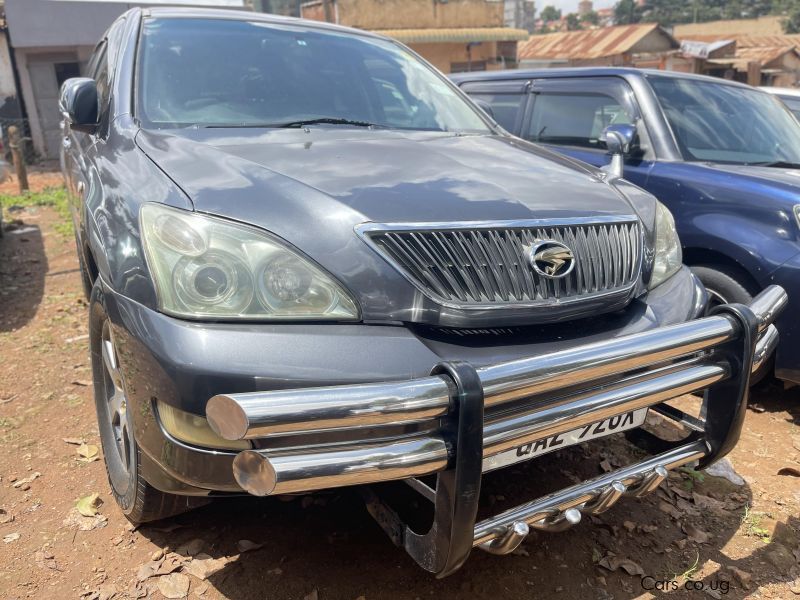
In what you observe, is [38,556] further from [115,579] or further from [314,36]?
[314,36]

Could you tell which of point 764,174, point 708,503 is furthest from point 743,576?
point 764,174

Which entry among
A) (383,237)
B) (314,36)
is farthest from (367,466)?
(314,36)

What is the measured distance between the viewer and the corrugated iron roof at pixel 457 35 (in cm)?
1964

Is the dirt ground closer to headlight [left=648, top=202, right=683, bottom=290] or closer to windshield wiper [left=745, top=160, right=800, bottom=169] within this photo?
headlight [left=648, top=202, right=683, bottom=290]

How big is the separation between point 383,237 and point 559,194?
73 cm

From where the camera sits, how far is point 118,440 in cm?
257

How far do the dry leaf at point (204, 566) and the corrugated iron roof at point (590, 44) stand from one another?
2596 cm

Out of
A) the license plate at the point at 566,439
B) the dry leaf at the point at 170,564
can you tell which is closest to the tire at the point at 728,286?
the license plate at the point at 566,439

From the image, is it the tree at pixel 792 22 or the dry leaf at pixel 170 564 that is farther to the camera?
the tree at pixel 792 22

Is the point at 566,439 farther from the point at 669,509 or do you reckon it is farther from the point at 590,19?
the point at 590,19

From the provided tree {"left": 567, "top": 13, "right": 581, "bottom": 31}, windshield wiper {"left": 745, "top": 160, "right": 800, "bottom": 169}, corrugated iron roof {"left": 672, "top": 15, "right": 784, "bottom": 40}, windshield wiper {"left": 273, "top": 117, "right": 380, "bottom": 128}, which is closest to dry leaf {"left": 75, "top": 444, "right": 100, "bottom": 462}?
windshield wiper {"left": 273, "top": 117, "right": 380, "bottom": 128}

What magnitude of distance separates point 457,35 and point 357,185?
19.9 m

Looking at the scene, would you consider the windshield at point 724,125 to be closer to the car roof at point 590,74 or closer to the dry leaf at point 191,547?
the car roof at point 590,74

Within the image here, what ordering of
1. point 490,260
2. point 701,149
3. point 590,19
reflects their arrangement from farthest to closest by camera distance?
point 590,19
point 701,149
point 490,260
